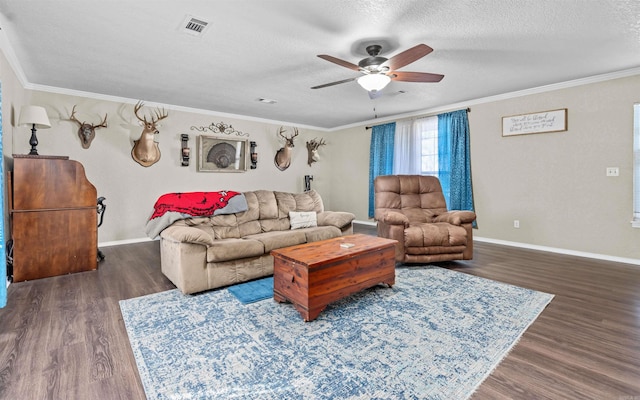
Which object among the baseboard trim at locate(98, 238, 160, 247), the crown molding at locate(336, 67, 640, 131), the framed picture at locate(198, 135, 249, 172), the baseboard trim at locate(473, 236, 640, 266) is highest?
the crown molding at locate(336, 67, 640, 131)

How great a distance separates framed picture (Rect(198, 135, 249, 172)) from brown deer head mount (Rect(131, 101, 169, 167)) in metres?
0.79

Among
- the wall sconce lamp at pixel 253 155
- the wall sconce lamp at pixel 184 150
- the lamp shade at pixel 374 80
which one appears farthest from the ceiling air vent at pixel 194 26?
the wall sconce lamp at pixel 253 155

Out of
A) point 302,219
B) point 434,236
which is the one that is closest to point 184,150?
point 302,219

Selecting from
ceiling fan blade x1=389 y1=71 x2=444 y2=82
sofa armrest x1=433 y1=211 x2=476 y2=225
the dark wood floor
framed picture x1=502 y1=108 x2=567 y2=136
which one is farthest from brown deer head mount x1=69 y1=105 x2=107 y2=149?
framed picture x1=502 y1=108 x2=567 y2=136

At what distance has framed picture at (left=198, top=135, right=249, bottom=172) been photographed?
5.75 meters

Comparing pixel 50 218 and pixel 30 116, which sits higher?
pixel 30 116

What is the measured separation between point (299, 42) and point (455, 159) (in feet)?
11.8

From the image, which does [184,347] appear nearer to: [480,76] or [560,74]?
[480,76]

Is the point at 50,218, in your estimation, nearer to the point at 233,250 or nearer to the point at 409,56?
the point at 233,250

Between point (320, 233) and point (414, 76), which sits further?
point (320, 233)

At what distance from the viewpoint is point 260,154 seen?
6.61 meters

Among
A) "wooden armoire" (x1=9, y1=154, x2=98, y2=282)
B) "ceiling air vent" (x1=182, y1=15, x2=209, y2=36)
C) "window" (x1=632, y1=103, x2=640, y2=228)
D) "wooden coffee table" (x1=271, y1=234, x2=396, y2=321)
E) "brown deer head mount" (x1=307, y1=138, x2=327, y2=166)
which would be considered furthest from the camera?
"brown deer head mount" (x1=307, y1=138, x2=327, y2=166)

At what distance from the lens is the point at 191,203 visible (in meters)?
3.49

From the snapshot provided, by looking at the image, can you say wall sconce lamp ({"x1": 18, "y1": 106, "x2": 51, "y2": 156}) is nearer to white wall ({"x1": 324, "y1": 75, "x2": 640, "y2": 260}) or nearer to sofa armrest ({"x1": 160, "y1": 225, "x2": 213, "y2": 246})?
sofa armrest ({"x1": 160, "y1": 225, "x2": 213, "y2": 246})
